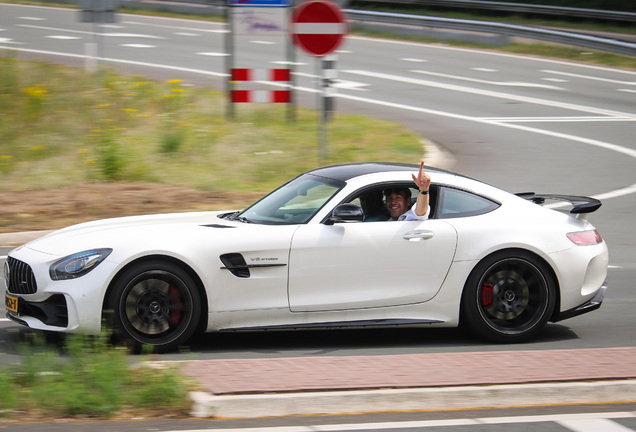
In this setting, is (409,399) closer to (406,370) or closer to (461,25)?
(406,370)

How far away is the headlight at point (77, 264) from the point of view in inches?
253

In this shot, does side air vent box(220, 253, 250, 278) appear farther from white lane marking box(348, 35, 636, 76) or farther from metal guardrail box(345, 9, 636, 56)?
metal guardrail box(345, 9, 636, 56)

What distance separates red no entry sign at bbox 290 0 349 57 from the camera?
39.3 ft

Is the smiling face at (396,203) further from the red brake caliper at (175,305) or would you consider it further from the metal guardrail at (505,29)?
the metal guardrail at (505,29)

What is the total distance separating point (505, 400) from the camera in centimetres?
553

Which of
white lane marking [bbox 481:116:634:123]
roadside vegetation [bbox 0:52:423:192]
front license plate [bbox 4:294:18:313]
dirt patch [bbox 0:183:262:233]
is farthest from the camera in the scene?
white lane marking [bbox 481:116:634:123]

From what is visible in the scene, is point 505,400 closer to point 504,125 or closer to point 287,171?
point 287,171

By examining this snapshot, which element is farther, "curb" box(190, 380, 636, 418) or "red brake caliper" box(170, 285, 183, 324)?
"red brake caliper" box(170, 285, 183, 324)

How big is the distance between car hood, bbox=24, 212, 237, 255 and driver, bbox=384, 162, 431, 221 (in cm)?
115

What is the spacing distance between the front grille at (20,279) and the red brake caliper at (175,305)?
0.92 meters

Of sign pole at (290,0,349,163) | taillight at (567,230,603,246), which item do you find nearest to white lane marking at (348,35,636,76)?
sign pole at (290,0,349,163)

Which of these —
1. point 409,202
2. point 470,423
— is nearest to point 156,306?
point 409,202

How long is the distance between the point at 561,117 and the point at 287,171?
970cm

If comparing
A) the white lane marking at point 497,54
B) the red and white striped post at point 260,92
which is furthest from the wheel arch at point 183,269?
the white lane marking at point 497,54
